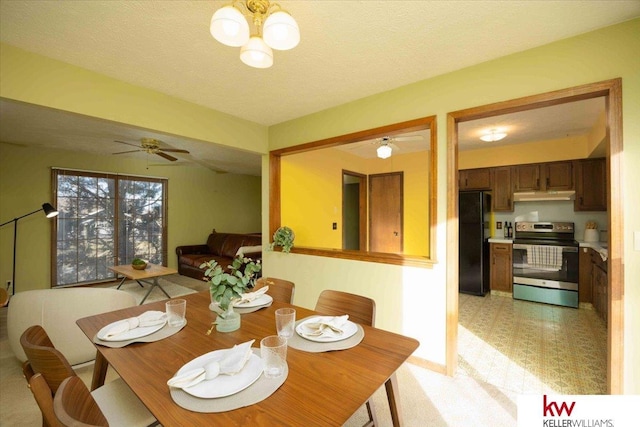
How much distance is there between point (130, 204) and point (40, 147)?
158 centimetres

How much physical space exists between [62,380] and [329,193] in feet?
12.6

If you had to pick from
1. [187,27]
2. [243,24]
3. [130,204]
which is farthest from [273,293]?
[130,204]

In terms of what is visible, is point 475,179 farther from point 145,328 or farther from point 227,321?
point 145,328

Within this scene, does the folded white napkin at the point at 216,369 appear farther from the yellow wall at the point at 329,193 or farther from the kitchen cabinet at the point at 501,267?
the kitchen cabinet at the point at 501,267

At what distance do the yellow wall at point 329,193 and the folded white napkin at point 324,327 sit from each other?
93.0 inches

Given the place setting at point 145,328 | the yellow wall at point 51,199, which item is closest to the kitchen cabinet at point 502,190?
the place setting at point 145,328

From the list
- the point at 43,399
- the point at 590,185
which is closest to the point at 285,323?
the point at 43,399

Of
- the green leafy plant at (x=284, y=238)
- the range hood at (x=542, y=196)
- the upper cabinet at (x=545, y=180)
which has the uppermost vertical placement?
the upper cabinet at (x=545, y=180)

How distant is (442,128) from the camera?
230 centimetres

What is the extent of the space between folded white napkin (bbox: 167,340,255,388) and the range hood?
476 cm

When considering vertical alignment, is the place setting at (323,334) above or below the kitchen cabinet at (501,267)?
above

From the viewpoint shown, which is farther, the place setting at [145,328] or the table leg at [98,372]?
the table leg at [98,372]

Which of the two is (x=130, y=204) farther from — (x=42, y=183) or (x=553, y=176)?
(x=553, y=176)

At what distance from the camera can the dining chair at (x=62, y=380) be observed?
1020 millimetres
